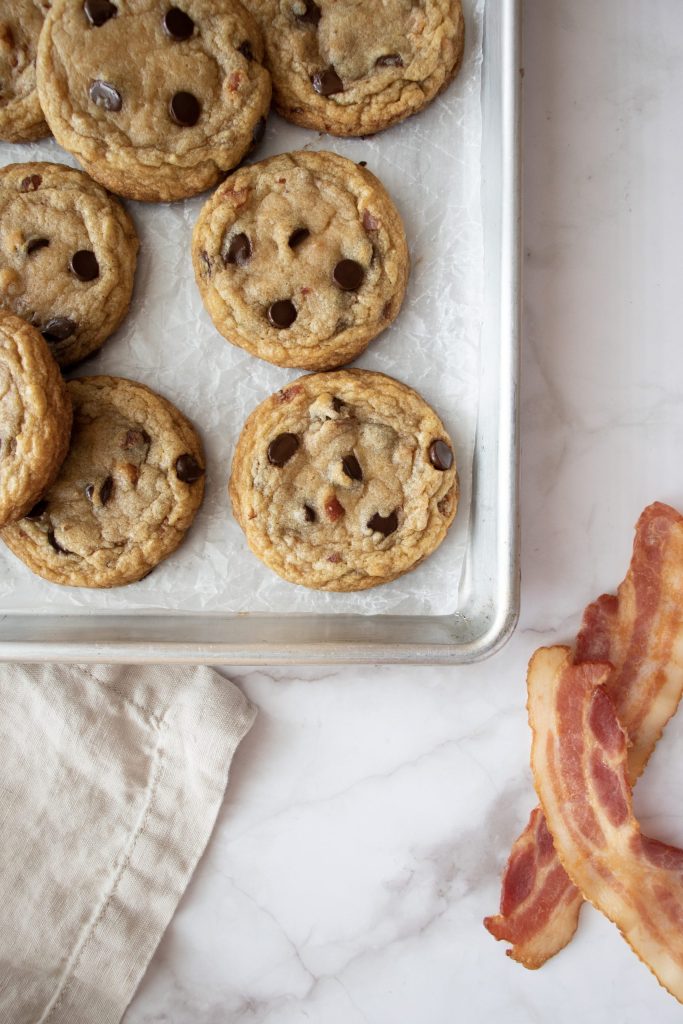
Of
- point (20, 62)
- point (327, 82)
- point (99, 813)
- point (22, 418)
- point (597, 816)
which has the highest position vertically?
point (20, 62)

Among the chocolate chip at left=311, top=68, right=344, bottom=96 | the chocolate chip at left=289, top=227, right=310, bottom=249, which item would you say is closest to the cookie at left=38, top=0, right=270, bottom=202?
the chocolate chip at left=311, top=68, right=344, bottom=96

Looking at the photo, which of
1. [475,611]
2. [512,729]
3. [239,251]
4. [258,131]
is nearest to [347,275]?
[239,251]

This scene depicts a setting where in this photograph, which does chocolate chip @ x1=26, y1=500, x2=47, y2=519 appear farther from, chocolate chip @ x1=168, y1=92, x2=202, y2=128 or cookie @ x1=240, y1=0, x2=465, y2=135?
cookie @ x1=240, y1=0, x2=465, y2=135

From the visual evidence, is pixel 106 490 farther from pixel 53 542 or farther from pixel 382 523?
pixel 382 523

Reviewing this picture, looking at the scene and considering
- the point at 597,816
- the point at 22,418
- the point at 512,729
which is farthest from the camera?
the point at 512,729

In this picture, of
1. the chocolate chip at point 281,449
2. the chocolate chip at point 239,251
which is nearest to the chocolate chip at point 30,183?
the chocolate chip at point 239,251

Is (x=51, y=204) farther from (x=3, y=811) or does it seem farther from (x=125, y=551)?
(x=3, y=811)
